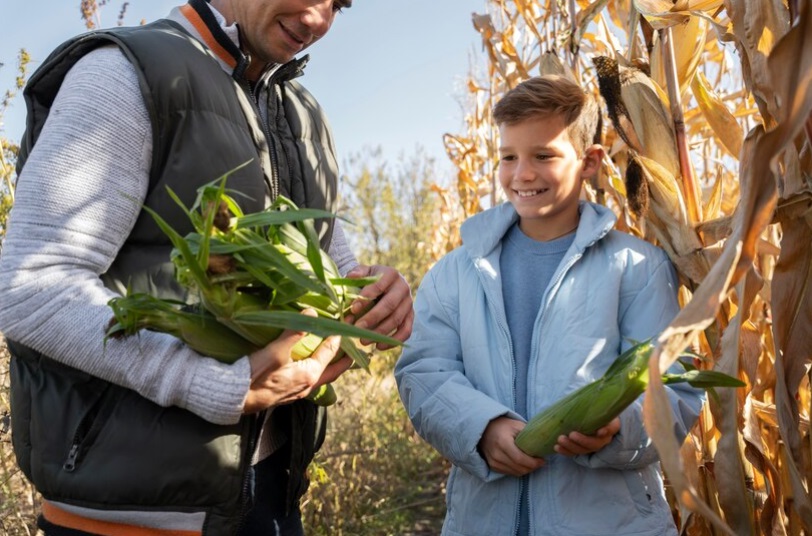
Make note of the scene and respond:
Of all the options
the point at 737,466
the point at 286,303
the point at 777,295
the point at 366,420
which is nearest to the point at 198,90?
the point at 286,303

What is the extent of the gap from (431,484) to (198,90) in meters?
3.28

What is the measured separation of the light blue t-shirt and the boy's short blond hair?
277mm

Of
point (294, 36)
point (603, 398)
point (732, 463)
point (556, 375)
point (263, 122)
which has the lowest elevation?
point (732, 463)

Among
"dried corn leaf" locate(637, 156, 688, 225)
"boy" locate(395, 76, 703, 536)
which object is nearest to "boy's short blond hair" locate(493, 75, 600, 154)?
"boy" locate(395, 76, 703, 536)

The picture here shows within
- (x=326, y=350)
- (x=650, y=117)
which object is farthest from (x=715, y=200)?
(x=326, y=350)

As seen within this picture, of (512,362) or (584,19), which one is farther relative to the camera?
(584,19)

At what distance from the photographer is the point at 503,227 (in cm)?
204

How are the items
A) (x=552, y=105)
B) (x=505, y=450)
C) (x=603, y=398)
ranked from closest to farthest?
(x=603, y=398), (x=505, y=450), (x=552, y=105)

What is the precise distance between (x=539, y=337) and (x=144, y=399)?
3.11ft

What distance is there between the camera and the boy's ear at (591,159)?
207 centimetres

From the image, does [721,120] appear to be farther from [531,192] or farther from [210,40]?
[210,40]

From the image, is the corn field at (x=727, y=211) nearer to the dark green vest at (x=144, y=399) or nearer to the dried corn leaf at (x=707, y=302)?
the dried corn leaf at (x=707, y=302)

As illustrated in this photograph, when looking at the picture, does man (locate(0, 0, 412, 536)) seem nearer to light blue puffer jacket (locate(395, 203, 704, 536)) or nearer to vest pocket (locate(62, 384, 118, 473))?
vest pocket (locate(62, 384, 118, 473))

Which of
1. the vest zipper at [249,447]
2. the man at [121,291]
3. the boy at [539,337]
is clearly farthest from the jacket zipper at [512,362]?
the vest zipper at [249,447]
